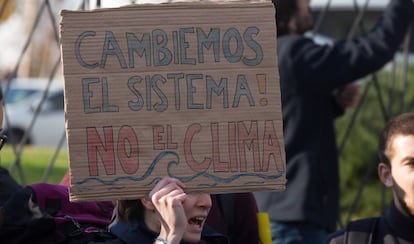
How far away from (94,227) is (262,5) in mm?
769

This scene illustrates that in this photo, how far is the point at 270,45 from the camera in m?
3.25

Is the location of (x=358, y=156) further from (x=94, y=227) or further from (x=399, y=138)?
(x=94, y=227)

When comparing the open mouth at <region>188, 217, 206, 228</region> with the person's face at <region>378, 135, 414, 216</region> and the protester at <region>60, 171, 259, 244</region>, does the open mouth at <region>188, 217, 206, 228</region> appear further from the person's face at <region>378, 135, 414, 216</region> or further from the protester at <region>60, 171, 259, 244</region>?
the person's face at <region>378, 135, 414, 216</region>

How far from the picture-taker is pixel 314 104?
5.04m

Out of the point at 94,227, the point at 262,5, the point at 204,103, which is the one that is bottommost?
the point at 94,227

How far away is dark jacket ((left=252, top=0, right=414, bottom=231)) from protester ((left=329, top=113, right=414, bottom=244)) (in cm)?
87

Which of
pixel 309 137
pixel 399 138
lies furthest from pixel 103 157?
pixel 309 137

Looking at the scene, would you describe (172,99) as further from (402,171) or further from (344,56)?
(344,56)

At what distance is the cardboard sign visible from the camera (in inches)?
122

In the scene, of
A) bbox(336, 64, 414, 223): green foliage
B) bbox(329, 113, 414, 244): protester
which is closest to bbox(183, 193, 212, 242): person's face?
bbox(329, 113, 414, 244): protester

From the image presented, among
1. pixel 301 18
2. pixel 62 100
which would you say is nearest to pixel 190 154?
pixel 301 18

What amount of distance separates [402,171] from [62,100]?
1717 centimetres

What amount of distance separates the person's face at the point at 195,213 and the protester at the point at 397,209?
0.90 m

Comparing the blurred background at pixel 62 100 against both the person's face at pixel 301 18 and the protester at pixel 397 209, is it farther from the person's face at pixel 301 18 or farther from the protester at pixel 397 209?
the protester at pixel 397 209
